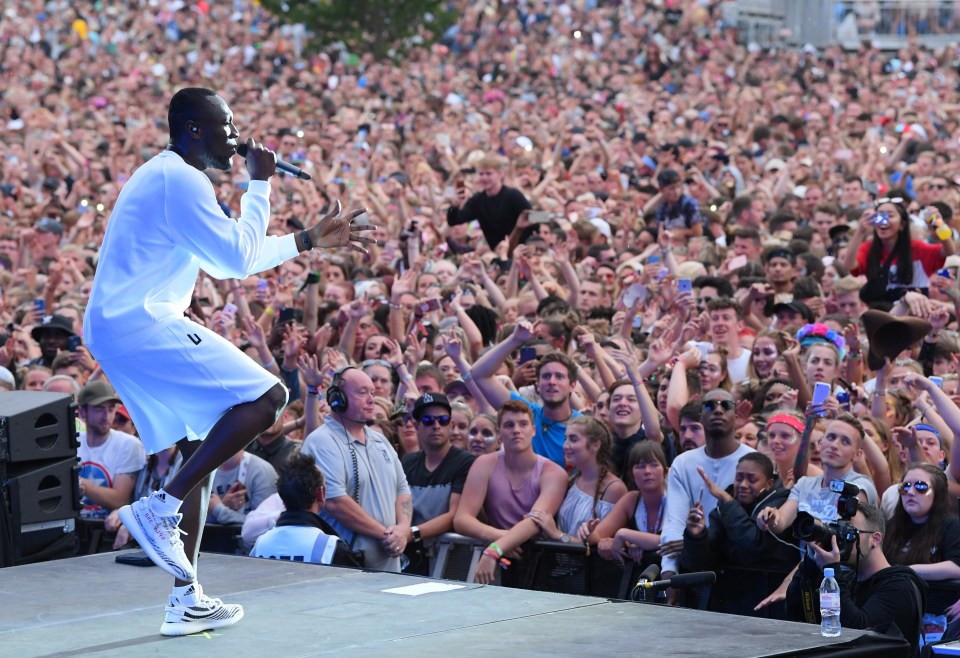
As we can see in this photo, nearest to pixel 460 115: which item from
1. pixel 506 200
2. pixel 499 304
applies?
pixel 506 200

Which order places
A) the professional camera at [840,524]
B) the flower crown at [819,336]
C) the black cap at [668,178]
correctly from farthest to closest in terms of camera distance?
1. the black cap at [668,178]
2. the flower crown at [819,336]
3. the professional camera at [840,524]

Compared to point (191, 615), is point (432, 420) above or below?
above

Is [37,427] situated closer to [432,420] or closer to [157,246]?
[157,246]

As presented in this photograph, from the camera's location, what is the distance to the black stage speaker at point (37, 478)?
674cm

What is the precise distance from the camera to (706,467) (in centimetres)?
735

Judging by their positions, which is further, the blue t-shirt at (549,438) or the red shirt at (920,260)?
the red shirt at (920,260)

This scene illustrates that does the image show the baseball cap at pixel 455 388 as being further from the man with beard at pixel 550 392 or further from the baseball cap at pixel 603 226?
the baseball cap at pixel 603 226

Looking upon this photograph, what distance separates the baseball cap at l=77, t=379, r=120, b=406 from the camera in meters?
8.92

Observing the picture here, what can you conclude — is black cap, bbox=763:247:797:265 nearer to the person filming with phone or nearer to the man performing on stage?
the person filming with phone

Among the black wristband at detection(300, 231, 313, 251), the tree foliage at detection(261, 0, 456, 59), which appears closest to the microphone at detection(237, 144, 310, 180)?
the black wristband at detection(300, 231, 313, 251)

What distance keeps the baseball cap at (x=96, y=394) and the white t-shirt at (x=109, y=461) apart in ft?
0.65

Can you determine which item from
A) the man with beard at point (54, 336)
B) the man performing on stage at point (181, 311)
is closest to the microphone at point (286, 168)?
the man performing on stage at point (181, 311)

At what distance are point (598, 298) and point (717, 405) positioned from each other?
12.7ft

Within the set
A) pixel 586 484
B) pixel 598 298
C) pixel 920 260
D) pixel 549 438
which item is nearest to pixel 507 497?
pixel 586 484
